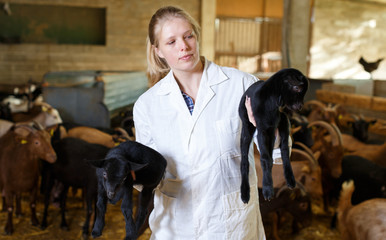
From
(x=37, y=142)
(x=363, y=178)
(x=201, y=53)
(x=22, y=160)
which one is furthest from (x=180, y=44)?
(x=363, y=178)

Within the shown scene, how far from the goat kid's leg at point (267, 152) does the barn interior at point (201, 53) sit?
2482 mm

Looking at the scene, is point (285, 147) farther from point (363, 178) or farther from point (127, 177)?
Answer: point (363, 178)

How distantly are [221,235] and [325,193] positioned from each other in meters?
3.52

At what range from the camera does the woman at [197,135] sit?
1712 mm

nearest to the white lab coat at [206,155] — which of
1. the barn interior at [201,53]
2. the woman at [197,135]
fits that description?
the woman at [197,135]

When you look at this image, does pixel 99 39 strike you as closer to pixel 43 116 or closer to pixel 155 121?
pixel 43 116

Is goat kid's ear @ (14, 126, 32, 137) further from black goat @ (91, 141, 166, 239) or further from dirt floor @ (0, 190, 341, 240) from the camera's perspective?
black goat @ (91, 141, 166, 239)

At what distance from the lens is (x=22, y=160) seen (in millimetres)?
4258

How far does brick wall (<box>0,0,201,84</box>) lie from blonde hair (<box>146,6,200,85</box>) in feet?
31.5

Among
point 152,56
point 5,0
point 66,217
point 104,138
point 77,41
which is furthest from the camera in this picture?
point 77,41

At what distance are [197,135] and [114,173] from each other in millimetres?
431

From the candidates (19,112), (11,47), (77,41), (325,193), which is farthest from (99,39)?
(325,193)

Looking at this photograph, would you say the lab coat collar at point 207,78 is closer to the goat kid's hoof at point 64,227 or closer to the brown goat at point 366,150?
the goat kid's hoof at point 64,227

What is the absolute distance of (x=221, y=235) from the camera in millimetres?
1777
